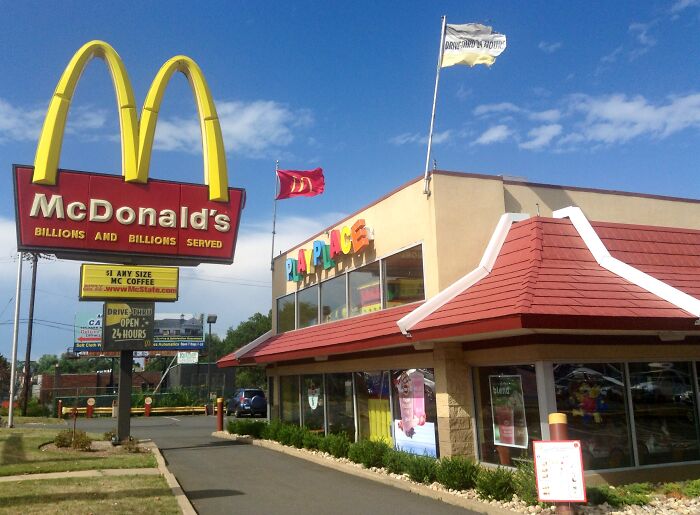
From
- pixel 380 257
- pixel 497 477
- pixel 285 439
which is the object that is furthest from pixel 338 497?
pixel 285 439

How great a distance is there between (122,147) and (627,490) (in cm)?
1615

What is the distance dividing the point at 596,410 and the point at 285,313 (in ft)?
43.6

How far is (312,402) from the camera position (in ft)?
62.2

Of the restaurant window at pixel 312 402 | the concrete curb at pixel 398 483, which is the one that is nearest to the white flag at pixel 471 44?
the concrete curb at pixel 398 483

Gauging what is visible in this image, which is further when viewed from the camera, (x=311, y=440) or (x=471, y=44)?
(x=311, y=440)

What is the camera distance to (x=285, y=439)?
1836 cm

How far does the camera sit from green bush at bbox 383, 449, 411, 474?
11.9 metres

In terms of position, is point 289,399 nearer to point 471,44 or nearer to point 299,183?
point 299,183

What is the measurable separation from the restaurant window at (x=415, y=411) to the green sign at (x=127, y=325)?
28.8 ft

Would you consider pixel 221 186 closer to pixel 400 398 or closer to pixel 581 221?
pixel 400 398

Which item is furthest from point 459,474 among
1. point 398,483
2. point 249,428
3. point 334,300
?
point 249,428

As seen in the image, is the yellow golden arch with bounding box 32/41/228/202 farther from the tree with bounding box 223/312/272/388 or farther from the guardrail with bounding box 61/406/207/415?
the tree with bounding box 223/312/272/388

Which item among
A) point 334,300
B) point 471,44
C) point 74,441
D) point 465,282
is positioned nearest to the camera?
point 465,282

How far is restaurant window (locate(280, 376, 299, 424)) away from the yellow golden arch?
21.8 feet
